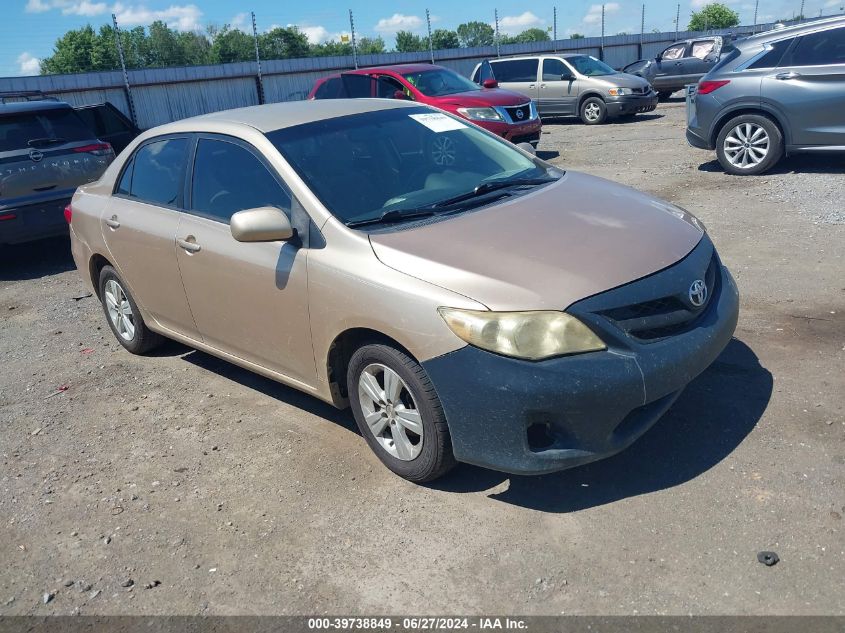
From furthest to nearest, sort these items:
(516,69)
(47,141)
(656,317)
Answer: (516,69) → (47,141) → (656,317)

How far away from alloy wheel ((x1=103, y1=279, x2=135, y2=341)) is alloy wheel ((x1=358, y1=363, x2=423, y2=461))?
2615mm

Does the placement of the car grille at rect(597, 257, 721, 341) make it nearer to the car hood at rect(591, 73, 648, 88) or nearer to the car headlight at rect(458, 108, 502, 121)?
the car headlight at rect(458, 108, 502, 121)

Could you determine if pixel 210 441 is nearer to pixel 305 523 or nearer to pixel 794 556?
pixel 305 523

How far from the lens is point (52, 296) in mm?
7750

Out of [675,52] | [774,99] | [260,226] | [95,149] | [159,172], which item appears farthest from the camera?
[675,52]

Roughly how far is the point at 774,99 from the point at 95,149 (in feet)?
26.7

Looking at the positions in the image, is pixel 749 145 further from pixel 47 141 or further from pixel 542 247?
pixel 47 141

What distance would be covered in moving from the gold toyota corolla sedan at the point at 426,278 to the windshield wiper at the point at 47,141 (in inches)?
159

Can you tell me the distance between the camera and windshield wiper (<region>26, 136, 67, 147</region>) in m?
8.48

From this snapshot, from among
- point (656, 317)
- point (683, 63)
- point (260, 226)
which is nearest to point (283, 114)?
point (260, 226)

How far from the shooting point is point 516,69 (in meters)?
18.5

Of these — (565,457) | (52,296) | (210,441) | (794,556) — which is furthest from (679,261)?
(52,296)

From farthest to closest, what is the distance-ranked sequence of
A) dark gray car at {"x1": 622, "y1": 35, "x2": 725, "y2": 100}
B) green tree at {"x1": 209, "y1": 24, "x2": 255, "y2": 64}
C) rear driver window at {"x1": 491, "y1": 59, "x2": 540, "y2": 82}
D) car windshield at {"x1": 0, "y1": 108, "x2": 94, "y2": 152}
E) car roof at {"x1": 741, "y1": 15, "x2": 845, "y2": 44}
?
green tree at {"x1": 209, "y1": 24, "x2": 255, "y2": 64} → dark gray car at {"x1": 622, "y1": 35, "x2": 725, "y2": 100} → rear driver window at {"x1": 491, "y1": 59, "x2": 540, "y2": 82} → car roof at {"x1": 741, "y1": 15, "x2": 845, "y2": 44} → car windshield at {"x1": 0, "y1": 108, "x2": 94, "y2": 152}

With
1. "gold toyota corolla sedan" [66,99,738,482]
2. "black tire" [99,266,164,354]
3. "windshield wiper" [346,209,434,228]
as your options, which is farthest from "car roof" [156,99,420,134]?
"black tire" [99,266,164,354]
